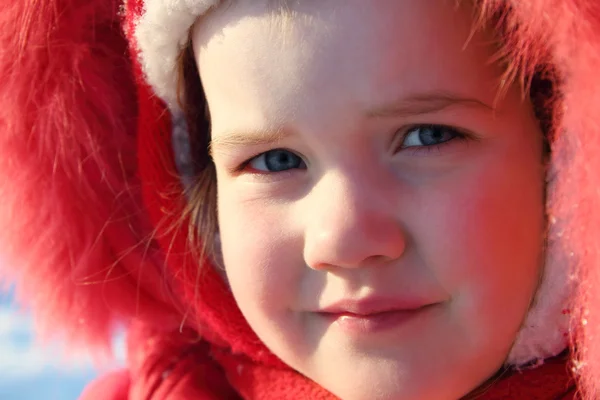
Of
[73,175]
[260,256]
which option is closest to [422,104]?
[260,256]

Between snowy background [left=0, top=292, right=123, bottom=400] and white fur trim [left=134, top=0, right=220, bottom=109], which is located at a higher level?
white fur trim [left=134, top=0, right=220, bottom=109]

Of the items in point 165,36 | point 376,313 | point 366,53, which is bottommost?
point 376,313

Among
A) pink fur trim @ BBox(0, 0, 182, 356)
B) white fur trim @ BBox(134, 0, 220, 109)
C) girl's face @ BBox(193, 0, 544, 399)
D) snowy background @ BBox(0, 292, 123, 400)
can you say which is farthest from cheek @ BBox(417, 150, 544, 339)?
snowy background @ BBox(0, 292, 123, 400)

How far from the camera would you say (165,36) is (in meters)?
0.85

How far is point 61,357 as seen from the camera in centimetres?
107

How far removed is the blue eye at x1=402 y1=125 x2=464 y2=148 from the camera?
0.73 metres

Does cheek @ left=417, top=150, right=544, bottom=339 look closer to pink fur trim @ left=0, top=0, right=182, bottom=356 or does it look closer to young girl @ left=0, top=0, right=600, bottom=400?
young girl @ left=0, top=0, right=600, bottom=400

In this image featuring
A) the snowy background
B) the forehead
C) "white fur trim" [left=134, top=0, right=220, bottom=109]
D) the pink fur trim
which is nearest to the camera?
the forehead

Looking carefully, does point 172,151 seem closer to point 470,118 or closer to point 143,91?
point 143,91

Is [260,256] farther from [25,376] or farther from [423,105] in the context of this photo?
[25,376]

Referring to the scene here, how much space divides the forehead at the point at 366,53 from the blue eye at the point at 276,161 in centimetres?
8

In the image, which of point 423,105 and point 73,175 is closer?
point 423,105

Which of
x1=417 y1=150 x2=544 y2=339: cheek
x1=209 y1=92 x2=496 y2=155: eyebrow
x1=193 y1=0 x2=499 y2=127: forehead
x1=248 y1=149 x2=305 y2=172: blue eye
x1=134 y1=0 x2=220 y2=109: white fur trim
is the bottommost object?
x1=417 y1=150 x2=544 y2=339: cheek

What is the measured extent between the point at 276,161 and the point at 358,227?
16cm
